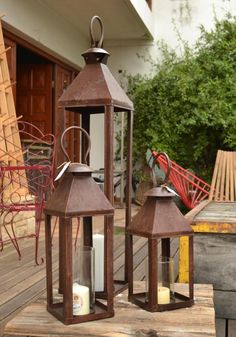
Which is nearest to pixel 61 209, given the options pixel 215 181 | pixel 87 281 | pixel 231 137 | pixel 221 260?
pixel 87 281

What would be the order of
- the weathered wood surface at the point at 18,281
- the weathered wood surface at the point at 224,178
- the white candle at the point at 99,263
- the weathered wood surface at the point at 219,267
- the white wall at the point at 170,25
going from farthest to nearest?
the white wall at the point at 170,25 → the weathered wood surface at the point at 224,178 → the weathered wood surface at the point at 18,281 → the weathered wood surface at the point at 219,267 → the white candle at the point at 99,263

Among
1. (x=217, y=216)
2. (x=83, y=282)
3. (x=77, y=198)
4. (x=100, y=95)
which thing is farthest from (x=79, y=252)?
(x=217, y=216)

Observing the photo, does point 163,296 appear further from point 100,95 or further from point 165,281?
point 100,95

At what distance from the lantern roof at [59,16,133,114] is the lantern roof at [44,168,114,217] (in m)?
0.25

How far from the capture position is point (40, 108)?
661 cm

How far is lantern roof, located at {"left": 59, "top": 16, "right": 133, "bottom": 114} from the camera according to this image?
5.01 ft

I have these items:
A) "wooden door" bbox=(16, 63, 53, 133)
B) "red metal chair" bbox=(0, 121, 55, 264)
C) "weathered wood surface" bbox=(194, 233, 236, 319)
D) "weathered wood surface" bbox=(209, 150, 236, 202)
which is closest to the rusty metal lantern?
"weathered wood surface" bbox=(194, 233, 236, 319)

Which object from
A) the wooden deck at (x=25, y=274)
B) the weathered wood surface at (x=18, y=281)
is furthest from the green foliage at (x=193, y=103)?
the weathered wood surface at (x=18, y=281)

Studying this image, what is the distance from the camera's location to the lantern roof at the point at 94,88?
153cm

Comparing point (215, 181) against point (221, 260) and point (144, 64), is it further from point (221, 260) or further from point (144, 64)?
point (144, 64)

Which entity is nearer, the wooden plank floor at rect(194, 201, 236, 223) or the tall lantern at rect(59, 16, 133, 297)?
the tall lantern at rect(59, 16, 133, 297)

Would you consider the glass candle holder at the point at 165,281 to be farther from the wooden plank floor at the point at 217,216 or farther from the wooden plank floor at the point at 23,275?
the wooden plank floor at the point at 23,275

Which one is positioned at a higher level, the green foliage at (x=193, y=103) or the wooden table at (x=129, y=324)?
the green foliage at (x=193, y=103)

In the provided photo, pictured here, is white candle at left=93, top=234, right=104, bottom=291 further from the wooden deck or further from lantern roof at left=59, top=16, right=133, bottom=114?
the wooden deck
